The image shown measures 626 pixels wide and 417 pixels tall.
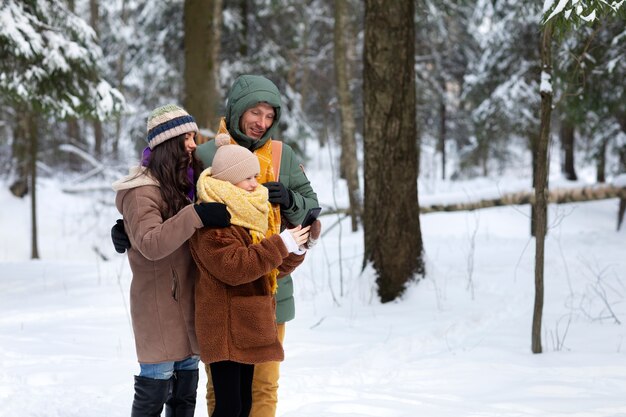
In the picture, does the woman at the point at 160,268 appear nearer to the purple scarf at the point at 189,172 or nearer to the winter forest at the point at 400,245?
the purple scarf at the point at 189,172

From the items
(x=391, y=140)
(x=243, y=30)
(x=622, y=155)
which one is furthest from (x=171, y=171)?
(x=243, y=30)

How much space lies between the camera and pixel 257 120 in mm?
3074

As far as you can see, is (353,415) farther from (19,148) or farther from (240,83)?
(19,148)

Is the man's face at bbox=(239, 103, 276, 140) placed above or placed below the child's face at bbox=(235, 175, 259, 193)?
above

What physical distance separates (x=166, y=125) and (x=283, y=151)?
0.59 metres

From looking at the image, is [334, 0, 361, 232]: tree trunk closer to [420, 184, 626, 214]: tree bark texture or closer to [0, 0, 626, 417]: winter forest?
[0, 0, 626, 417]: winter forest

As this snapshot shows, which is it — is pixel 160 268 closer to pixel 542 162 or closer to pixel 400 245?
pixel 542 162

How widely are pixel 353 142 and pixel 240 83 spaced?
401 inches

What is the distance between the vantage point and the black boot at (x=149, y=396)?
9.84ft

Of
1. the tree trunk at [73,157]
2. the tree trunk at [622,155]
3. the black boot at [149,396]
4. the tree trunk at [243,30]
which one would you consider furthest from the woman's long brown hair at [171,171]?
the tree trunk at [73,157]

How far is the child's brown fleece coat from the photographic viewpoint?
2.63 metres

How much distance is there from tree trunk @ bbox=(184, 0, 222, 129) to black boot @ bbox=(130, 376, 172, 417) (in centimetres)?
705

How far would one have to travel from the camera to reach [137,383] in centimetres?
302

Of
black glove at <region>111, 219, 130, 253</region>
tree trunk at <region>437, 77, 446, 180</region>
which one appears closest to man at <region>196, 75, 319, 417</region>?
black glove at <region>111, 219, 130, 253</region>
